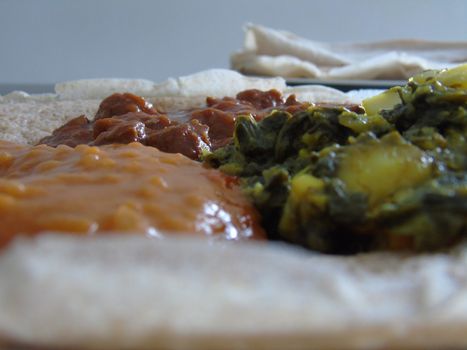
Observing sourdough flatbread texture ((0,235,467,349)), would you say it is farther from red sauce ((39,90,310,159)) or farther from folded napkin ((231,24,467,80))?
folded napkin ((231,24,467,80))

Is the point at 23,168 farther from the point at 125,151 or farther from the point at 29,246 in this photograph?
the point at 29,246

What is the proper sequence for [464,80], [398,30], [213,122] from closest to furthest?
[464,80], [213,122], [398,30]

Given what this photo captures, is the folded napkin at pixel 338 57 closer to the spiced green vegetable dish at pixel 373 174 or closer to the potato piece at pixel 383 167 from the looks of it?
the spiced green vegetable dish at pixel 373 174

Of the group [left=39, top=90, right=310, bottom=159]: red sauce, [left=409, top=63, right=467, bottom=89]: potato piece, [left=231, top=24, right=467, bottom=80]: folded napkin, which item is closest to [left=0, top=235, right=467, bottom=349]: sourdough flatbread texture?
[left=409, top=63, right=467, bottom=89]: potato piece

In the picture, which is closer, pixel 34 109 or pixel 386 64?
pixel 34 109

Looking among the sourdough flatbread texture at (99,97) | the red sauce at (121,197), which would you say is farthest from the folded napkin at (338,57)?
the red sauce at (121,197)

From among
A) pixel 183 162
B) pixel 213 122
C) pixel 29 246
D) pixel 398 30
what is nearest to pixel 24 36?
pixel 398 30

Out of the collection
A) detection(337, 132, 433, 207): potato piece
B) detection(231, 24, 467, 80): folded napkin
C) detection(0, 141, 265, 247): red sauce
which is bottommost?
detection(231, 24, 467, 80): folded napkin
